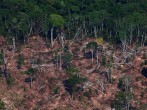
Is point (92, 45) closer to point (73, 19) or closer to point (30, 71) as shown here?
point (73, 19)

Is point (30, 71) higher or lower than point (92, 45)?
lower

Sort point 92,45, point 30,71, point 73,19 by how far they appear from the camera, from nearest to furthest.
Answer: point 30,71, point 92,45, point 73,19

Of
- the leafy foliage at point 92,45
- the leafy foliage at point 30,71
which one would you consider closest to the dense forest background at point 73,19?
the leafy foliage at point 92,45

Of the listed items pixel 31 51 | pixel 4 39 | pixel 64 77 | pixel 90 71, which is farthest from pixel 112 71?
pixel 4 39

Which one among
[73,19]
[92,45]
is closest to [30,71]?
[92,45]

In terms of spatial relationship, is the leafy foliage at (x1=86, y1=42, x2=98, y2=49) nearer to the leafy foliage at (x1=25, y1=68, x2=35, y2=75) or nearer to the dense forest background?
the dense forest background

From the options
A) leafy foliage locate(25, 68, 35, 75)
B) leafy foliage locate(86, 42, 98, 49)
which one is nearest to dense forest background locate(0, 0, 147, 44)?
leafy foliage locate(86, 42, 98, 49)

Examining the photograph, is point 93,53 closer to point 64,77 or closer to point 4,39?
point 64,77

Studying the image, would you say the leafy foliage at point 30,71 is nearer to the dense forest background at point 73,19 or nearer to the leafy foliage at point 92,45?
the leafy foliage at point 92,45

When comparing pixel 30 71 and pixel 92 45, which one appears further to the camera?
pixel 92 45
